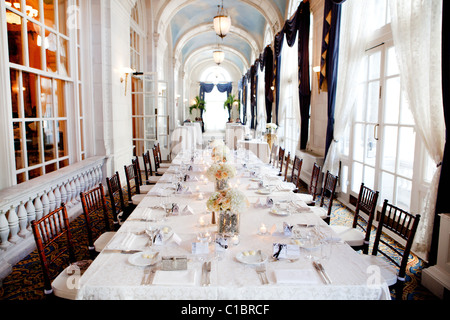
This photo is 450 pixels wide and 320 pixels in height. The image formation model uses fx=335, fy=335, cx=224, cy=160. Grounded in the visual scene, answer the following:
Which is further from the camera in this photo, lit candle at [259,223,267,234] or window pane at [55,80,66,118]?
window pane at [55,80,66,118]

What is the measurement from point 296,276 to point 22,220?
3.04 m

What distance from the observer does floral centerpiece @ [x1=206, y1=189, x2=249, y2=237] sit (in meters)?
2.18

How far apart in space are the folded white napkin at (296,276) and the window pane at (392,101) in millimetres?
3205

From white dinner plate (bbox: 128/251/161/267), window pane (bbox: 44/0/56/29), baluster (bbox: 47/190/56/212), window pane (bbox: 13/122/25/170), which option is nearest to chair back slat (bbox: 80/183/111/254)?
white dinner plate (bbox: 128/251/161/267)

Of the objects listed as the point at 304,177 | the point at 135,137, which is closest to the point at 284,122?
the point at 304,177

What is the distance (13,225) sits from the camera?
11.0 ft

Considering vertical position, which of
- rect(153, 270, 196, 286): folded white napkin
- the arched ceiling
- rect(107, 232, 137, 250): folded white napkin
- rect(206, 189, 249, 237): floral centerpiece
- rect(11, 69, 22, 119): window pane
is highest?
the arched ceiling

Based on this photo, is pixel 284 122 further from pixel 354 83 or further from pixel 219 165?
pixel 219 165

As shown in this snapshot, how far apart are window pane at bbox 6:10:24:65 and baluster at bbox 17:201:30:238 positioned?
5.41 feet

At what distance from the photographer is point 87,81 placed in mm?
5703

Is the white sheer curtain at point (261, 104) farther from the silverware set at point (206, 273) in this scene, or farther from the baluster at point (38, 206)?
the silverware set at point (206, 273)

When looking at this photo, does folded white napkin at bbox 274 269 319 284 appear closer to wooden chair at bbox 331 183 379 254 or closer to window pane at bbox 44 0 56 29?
wooden chair at bbox 331 183 379 254

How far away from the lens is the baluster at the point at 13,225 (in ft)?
11.0
